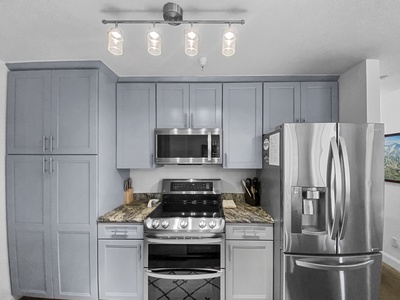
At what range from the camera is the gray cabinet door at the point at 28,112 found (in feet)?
6.40

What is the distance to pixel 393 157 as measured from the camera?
2.83 meters

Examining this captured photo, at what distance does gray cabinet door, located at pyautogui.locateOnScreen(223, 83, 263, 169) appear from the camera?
2291 mm

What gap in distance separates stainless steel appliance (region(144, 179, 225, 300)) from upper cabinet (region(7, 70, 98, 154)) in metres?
1.01

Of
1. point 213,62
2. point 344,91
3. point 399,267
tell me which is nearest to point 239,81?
point 213,62

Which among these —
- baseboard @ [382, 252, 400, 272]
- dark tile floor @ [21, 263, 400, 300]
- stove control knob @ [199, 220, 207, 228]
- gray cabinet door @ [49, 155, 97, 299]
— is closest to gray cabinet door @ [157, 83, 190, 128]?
gray cabinet door @ [49, 155, 97, 299]

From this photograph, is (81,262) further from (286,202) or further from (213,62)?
(213,62)

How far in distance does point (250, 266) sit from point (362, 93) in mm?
1927

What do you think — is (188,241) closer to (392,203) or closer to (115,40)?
(115,40)

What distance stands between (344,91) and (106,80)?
8.28ft

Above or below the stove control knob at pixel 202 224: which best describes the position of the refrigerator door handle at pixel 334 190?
above

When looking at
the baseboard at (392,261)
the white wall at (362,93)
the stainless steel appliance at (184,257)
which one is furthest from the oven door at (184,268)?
the baseboard at (392,261)

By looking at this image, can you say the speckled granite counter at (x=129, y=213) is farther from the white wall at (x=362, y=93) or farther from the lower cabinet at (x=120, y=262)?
the white wall at (x=362, y=93)

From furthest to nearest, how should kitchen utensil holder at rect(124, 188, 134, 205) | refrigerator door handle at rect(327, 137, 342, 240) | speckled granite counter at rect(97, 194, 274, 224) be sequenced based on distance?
kitchen utensil holder at rect(124, 188, 134, 205)
speckled granite counter at rect(97, 194, 274, 224)
refrigerator door handle at rect(327, 137, 342, 240)

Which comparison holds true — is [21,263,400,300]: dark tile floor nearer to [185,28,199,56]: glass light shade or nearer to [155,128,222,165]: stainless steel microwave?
[155,128,222,165]: stainless steel microwave
